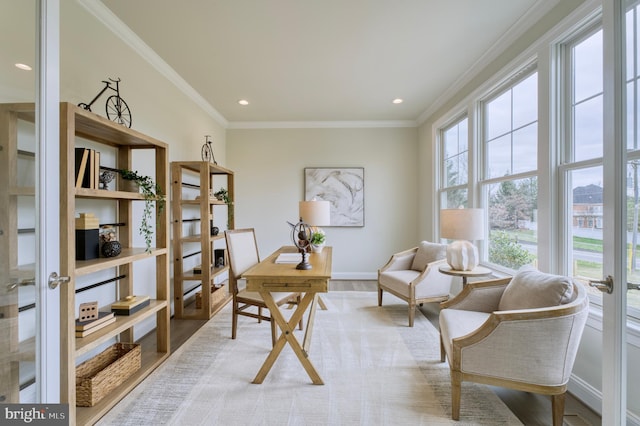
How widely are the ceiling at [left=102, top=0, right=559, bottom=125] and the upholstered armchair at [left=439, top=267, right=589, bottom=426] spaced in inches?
80.7

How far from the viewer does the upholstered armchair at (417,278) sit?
2.92 meters

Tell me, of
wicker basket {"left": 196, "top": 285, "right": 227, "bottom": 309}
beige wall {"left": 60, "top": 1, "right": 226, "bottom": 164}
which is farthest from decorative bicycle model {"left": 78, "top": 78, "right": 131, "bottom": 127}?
wicker basket {"left": 196, "top": 285, "right": 227, "bottom": 309}

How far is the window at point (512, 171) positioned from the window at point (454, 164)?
425 millimetres

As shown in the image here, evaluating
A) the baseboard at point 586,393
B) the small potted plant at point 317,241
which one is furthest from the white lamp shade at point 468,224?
the small potted plant at point 317,241

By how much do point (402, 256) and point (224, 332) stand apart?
2.27 meters

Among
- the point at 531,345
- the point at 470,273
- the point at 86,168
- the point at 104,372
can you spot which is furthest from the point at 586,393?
the point at 86,168

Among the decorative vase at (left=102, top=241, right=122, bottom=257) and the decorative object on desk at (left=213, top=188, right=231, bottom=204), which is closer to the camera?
the decorative vase at (left=102, top=241, right=122, bottom=257)

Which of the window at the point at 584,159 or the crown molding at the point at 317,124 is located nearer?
the window at the point at 584,159

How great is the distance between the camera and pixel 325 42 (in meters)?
2.50

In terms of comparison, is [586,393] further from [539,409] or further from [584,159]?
[584,159]

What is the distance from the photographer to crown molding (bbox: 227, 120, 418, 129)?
4723 millimetres

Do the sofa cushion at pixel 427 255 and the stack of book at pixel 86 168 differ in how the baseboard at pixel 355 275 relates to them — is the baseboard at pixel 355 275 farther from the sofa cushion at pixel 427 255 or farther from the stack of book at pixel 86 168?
the stack of book at pixel 86 168

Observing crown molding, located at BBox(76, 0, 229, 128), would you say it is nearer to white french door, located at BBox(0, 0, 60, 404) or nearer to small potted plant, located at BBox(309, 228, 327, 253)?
white french door, located at BBox(0, 0, 60, 404)

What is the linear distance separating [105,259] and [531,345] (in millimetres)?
2512
